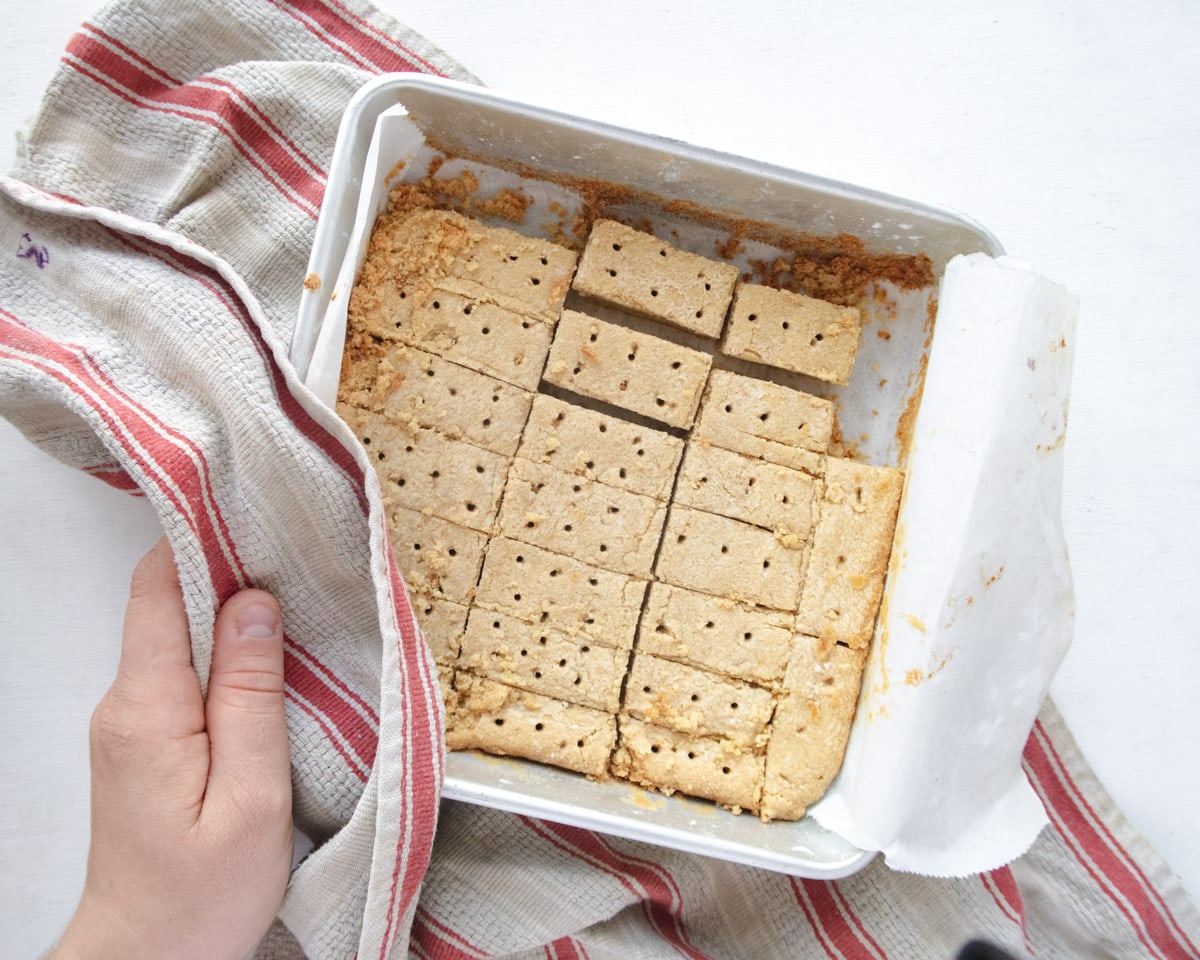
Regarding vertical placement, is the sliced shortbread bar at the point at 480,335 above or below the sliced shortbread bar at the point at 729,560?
above

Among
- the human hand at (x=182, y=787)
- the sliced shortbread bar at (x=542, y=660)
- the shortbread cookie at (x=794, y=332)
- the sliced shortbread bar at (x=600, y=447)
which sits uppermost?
the shortbread cookie at (x=794, y=332)

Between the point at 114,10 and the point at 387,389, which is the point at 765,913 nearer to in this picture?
the point at 387,389

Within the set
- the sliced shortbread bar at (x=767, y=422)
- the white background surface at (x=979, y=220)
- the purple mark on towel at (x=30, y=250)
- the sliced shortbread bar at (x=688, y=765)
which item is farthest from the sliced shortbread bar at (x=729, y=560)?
the purple mark on towel at (x=30, y=250)

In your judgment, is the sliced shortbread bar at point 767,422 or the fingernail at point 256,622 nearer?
the fingernail at point 256,622

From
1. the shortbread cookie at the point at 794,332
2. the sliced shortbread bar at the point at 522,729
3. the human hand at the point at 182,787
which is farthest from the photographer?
the shortbread cookie at the point at 794,332

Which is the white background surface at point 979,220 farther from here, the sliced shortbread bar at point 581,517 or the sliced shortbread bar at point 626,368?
the sliced shortbread bar at point 581,517

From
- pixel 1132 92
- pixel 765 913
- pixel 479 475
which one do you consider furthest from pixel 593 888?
pixel 1132 92

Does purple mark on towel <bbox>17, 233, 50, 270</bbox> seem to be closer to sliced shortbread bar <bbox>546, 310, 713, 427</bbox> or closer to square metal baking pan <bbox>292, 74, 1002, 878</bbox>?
square metal baking pan <bbox>292, 74, 1002, 878</bbox>

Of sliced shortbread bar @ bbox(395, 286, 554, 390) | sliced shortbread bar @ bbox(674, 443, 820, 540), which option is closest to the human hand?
sliced shortbread bar @ bbox(395, 286, 554, 390)
